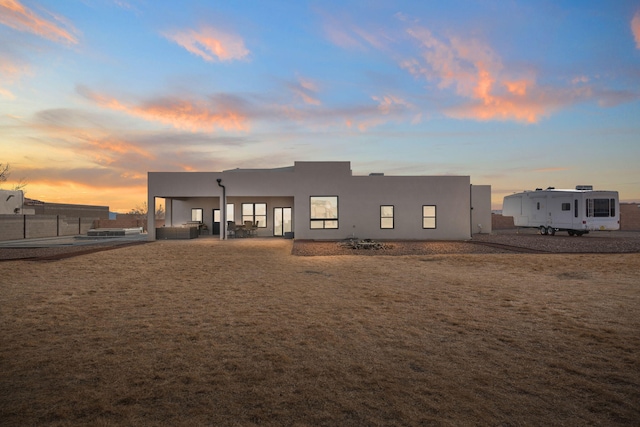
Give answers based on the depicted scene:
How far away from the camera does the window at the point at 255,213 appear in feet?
80.1

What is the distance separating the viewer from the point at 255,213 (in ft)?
80.2

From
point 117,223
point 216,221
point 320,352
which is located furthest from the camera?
point 117,223

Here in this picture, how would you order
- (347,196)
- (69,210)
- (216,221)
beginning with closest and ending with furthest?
(347,196)
(216,221)
(69,210)

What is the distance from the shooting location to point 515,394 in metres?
3.47

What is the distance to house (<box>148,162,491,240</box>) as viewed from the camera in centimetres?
2172

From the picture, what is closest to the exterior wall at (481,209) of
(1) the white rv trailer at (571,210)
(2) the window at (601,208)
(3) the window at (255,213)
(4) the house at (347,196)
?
(1) the white rv trailer at (571,210)

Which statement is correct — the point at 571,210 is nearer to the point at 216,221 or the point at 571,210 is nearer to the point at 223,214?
the point at 223,214

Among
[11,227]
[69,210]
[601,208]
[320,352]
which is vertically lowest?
[320,352]

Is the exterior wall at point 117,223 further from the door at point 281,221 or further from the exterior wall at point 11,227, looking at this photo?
the door at point 281,221

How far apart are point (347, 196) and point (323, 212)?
1733 millimetres

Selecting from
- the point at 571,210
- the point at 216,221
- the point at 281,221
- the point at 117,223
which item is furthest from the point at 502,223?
the point at 117,223

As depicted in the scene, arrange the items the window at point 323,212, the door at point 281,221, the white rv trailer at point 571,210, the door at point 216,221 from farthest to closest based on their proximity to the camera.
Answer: the door at point 216,221, the door at point 281,221, the window at point 323,212, the white rv trailer at point 571,210

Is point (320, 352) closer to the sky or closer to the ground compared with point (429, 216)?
closer to the ground

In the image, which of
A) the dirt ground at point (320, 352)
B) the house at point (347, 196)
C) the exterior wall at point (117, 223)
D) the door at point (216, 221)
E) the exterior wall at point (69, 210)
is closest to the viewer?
the dirt ground at point (320, 352)
